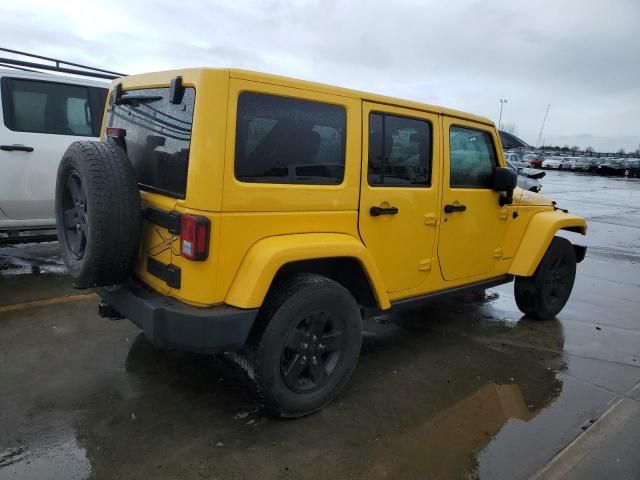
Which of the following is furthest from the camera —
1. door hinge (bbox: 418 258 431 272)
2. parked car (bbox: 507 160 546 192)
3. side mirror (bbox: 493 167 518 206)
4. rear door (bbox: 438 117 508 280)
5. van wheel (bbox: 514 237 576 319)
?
parked car (bbox: 507 160 546 192)

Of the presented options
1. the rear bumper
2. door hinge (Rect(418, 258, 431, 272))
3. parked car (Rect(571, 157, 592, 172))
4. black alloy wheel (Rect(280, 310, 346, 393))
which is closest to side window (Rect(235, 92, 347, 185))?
the rear bumper

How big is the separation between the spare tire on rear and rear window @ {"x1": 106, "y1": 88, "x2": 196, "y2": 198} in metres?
0.19

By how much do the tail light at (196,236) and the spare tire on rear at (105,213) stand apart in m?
0.37

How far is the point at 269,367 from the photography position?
2760 mm

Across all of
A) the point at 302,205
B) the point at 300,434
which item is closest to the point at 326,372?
the point at 300,434

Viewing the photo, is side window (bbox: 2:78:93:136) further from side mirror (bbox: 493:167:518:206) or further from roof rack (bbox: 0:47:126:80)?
side mirror (bbox: 493:167:518:206)

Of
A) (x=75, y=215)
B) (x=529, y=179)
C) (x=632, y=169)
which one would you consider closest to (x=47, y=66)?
(x=75, y=215)

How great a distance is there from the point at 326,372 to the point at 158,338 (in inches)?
41.0

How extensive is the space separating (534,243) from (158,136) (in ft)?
10.9

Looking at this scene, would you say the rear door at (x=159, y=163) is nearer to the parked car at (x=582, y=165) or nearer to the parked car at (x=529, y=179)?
the parked car at (x=529, y=179)

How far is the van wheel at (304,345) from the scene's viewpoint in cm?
277

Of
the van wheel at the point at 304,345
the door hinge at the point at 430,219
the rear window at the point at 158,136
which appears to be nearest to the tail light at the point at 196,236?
the rear window at the point at 158,136

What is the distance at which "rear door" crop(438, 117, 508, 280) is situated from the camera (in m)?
3.82

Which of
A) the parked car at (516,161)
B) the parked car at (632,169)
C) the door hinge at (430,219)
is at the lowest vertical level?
the door hinge at (430,219)
